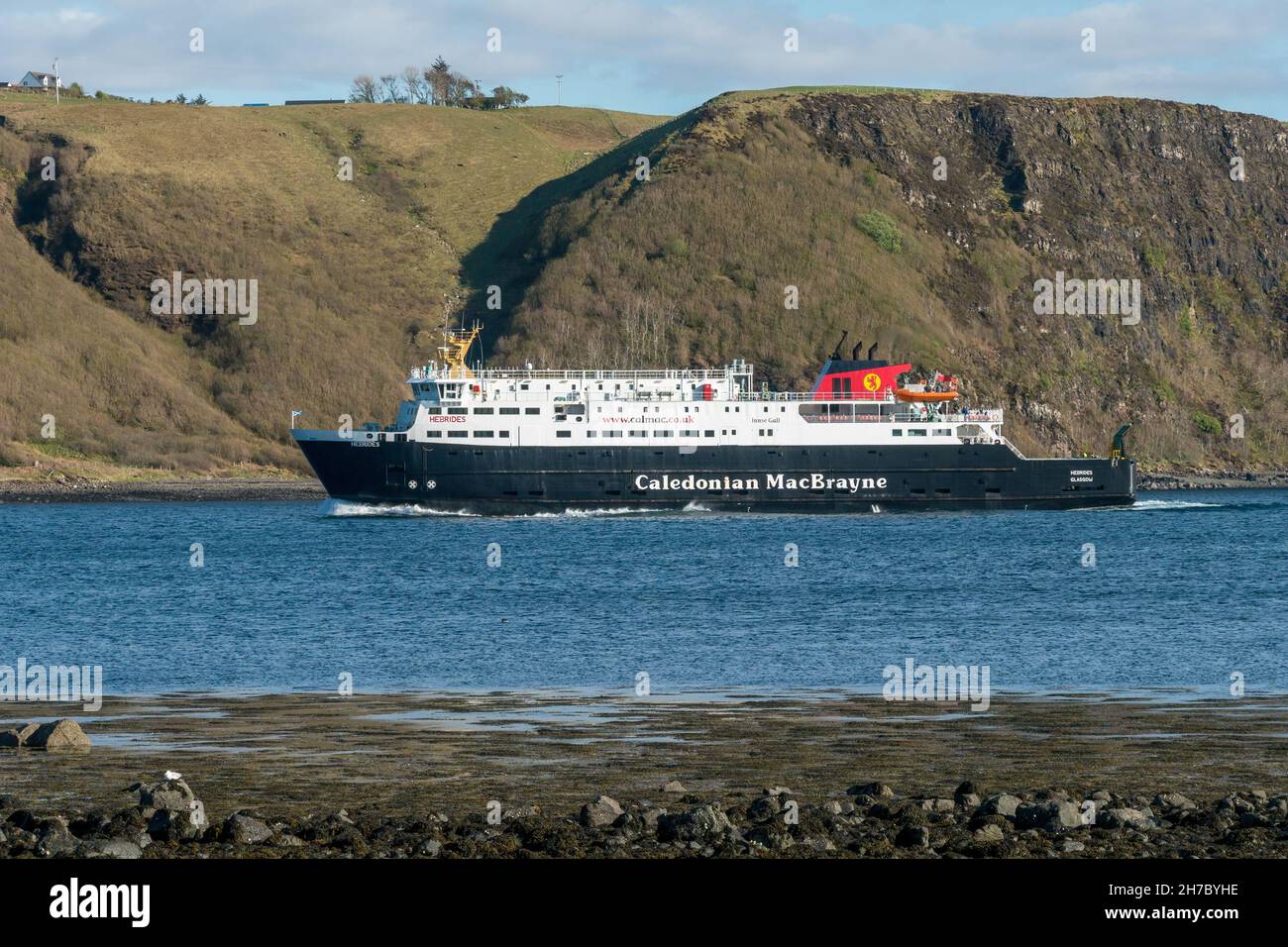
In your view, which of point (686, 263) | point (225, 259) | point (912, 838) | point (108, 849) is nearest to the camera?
point (108, 849)

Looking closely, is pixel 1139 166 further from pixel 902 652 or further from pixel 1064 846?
pixel 1064 846

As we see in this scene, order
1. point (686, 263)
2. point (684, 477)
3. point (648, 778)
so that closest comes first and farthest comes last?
point (648, 778), point (684, 477), point (686, 263)

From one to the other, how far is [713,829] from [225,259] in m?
133

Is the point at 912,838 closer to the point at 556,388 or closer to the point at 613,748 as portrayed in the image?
the point at 613,748

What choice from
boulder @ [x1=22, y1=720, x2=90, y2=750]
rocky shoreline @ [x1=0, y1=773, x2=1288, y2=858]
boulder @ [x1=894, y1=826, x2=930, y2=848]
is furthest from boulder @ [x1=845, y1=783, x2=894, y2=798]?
boulder @ [x1=22, y1=720, x2=90, y2=750]

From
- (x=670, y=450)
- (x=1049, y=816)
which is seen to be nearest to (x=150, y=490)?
(x=670, y=450)

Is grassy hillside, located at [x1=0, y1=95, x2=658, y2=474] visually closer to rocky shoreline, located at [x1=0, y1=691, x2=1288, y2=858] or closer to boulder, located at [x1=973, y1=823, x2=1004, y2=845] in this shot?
rocky shoreline, located at [x1=0, y1=691, x2=1288, y2=858]

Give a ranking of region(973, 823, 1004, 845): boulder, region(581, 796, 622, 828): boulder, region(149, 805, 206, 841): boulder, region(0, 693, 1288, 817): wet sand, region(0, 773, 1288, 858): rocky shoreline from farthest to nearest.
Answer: region(0, 693, 1288, 817): wet sand < region(581, 796, 622, 828): boulder < region(149, 805, 206, 841): boulder < region(973, 823, 1004, 845): boulder < region(0, 773, 1288, 858): rocky shoreline

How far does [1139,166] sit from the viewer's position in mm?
155375

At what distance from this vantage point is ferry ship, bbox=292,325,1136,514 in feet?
250

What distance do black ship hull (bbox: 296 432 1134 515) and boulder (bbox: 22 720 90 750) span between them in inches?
2113

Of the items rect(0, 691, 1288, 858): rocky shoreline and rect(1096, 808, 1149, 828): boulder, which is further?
rect(1096, 808, 1149, 828): boulder

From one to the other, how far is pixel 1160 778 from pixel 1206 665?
38.2ft

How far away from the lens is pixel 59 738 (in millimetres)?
22062
